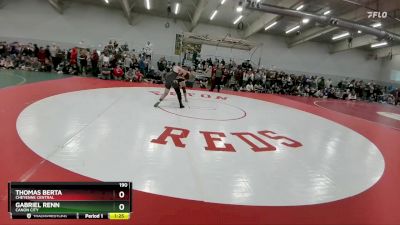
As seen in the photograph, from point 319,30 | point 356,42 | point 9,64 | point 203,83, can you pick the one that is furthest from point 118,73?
point 356,42

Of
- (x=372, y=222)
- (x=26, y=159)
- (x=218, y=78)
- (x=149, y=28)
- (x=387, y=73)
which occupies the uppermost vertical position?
(x=149, y=28)

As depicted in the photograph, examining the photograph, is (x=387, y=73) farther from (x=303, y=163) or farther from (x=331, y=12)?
(x=303, y=163)

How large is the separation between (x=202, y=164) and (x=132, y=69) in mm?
11788

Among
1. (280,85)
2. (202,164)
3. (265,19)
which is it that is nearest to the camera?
(202,164)

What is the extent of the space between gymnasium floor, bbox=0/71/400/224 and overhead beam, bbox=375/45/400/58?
2194cm

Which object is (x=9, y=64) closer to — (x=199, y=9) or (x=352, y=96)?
(x=199, y=9)

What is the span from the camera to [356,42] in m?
20.7

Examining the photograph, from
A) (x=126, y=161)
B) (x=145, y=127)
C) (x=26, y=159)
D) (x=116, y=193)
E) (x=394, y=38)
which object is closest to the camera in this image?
(x=116, y=193)

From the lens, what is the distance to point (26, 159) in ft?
9.12

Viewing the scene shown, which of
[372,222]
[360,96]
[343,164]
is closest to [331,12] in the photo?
[360,96]

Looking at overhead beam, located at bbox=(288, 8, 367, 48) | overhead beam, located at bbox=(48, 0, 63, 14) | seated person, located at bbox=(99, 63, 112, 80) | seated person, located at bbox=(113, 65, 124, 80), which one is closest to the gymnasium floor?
seated person, located at bbox=(99, 63, 112, 80)

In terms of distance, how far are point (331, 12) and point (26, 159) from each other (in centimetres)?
1780
